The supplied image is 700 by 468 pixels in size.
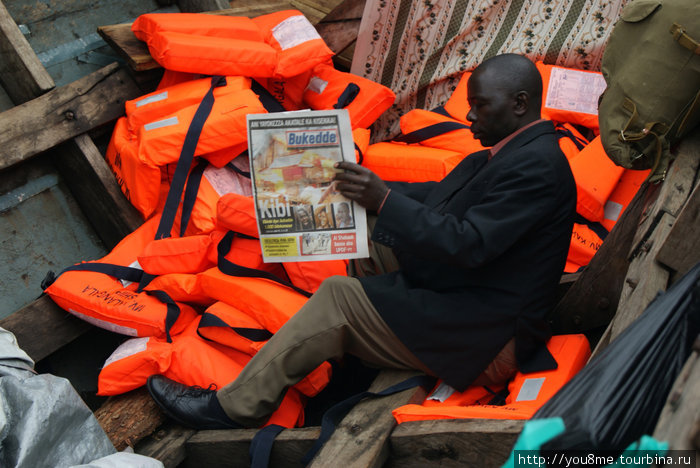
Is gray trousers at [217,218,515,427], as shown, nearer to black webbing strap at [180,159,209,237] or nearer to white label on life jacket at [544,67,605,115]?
black webbing strap at [180,159,209,237]

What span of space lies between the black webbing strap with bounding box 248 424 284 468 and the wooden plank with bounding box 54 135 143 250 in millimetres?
1537

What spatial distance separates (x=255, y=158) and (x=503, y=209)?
0.80 meters

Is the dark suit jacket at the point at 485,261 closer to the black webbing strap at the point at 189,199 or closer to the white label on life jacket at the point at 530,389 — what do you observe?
the white label on life jacket at the point at 530,389

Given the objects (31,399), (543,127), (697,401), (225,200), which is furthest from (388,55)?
(697,401)

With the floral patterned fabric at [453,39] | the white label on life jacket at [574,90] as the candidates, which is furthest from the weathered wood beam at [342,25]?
the white label on life jacket at [574,90]

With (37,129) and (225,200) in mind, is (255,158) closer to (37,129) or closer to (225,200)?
(225,200)

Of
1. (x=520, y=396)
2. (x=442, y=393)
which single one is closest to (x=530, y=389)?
(x=520, y=396)

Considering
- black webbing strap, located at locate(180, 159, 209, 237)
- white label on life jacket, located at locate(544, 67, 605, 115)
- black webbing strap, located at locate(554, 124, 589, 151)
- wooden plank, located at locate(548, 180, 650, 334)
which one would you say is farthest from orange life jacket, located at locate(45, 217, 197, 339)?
white label on life jacket, located at locate(544, 67, 605, 115)

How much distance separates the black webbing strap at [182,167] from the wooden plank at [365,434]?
139 centimetres

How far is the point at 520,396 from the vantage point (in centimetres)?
207

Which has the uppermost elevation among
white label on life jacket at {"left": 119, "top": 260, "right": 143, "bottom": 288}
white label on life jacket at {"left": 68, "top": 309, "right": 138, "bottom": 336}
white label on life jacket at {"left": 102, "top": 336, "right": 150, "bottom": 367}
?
white label on life jacket at {"left": 119, "top": 260, "right": 143, "bottom": 288}

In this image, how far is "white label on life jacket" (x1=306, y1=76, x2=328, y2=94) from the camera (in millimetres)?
3814

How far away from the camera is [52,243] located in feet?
11.0

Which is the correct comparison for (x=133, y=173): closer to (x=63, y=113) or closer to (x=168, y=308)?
(x=63, y=113)
